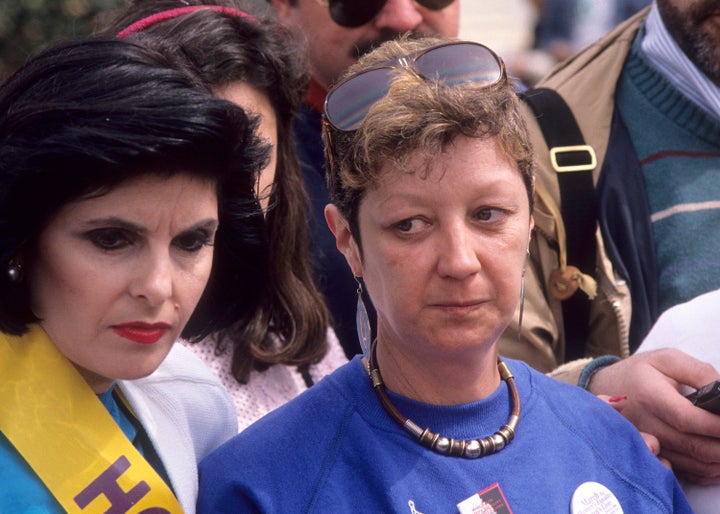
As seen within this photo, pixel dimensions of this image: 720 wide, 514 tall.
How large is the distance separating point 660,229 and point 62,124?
5.91 ft

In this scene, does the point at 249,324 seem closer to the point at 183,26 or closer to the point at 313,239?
the point at 313,239

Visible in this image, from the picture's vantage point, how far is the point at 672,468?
2.48 metres

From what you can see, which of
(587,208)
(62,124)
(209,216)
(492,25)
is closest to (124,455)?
(209,216)

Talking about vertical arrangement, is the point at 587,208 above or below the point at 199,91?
below

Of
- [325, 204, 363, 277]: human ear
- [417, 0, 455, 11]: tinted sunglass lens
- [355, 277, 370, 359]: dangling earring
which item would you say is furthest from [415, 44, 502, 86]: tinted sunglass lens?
[417, 0, 455, 11]: tinted sunglass lens

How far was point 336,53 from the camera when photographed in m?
3.40

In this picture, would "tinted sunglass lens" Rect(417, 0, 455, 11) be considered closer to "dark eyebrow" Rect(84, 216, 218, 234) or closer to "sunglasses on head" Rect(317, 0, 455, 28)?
"sunglasses on head" Rect(317, 0, 455, 28)

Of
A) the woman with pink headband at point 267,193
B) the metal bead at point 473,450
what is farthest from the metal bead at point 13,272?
the metal bead at point 473,450

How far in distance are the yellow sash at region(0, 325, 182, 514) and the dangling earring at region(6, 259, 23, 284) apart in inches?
4.4

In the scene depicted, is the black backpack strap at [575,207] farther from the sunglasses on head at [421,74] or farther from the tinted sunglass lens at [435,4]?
the sunglasses on head at [421,74]

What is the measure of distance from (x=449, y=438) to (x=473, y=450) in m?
0.05

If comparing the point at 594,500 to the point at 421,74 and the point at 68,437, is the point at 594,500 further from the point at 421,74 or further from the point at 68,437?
the point at 68,437

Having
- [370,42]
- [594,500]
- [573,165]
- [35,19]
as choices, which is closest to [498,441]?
[594,500]

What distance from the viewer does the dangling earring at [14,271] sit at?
2006 millimetres
